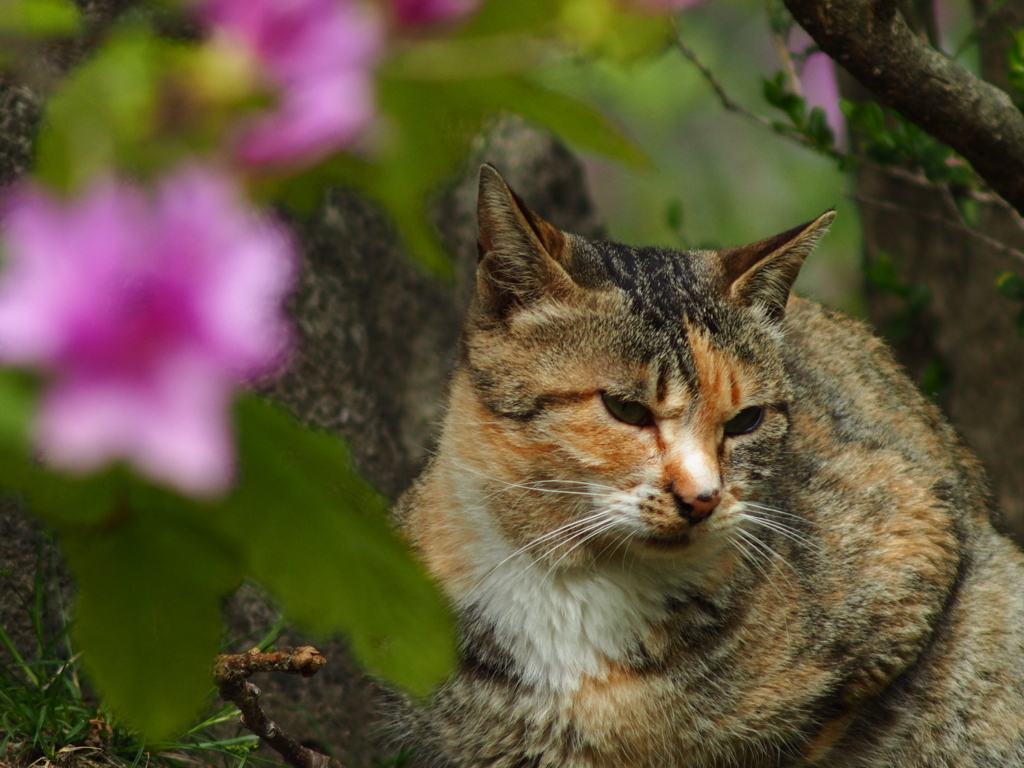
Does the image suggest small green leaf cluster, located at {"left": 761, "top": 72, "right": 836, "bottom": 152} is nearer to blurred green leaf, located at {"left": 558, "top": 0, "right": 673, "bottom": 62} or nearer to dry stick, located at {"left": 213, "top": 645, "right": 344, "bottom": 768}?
dry stick, located at {"left": 213, "top": 645, "right": 344, "bottom": 768}

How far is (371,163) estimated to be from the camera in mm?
692

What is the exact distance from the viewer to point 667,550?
2387mm

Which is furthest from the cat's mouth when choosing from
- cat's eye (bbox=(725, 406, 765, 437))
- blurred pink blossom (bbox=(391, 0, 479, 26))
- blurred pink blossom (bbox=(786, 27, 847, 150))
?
blurred pink blossom (bbox=(786, 27, 847, 150))

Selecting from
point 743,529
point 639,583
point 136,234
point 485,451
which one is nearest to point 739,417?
point 743,529

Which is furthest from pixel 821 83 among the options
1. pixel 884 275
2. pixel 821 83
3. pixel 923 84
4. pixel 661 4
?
pixel 661 4

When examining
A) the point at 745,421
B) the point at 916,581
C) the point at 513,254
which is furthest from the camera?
the point at 916,581

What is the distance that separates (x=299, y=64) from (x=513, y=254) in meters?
1.92

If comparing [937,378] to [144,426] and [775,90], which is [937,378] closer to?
[775,90]

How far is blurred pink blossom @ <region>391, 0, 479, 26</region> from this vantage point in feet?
2.06

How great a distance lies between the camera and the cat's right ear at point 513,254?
2412 mm

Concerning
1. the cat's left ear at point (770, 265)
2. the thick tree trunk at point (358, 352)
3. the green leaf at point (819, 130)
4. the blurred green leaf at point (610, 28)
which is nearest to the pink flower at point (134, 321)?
the blurred green leaf at point (610, 28)

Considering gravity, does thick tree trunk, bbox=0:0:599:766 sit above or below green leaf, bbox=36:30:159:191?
below

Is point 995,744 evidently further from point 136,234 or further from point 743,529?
point 136,234

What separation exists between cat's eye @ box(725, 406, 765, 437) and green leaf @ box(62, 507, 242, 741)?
6.58ft
